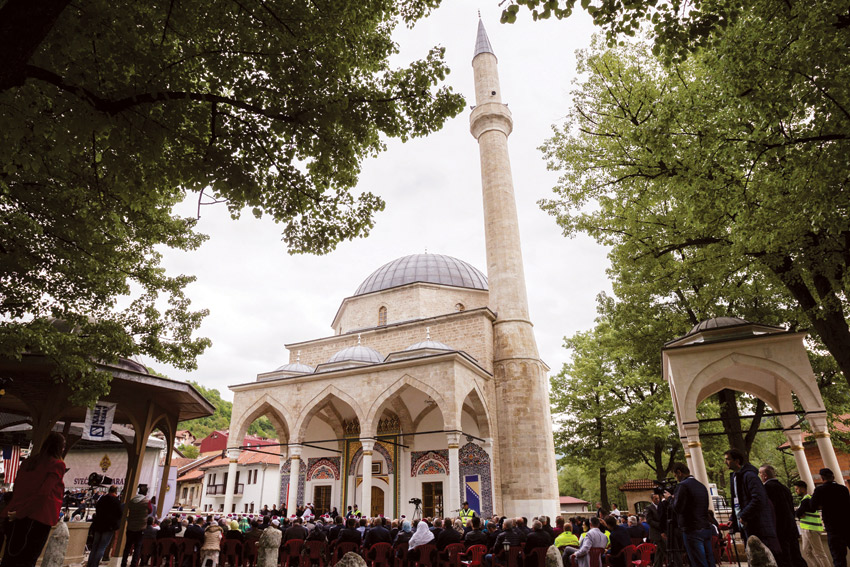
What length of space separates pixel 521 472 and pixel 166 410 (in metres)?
10.3

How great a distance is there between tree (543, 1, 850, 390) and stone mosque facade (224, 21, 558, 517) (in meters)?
6.77

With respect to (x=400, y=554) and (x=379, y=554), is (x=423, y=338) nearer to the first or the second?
(x=400, y=554)

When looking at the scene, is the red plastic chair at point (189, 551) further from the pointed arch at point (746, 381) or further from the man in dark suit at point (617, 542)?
the pointed arch at point (746, 381)

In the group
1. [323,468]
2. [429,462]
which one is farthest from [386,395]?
[323,468]

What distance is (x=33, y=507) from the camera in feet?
11.5

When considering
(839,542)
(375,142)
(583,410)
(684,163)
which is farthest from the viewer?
(583,410)

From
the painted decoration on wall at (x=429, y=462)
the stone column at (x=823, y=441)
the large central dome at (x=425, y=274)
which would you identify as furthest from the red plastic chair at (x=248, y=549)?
the large central dome at (x=425, y=274)

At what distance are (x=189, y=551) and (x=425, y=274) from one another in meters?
15.4

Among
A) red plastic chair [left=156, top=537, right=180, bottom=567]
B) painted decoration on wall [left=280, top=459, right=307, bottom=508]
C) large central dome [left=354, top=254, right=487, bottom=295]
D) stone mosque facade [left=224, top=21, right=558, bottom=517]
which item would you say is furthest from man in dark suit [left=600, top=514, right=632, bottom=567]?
large central dome [left=354, top=254, right=487, bottom=295]

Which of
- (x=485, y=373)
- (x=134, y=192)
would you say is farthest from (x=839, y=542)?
(x=485, y=373)

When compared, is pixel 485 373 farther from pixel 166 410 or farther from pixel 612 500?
pixel 612 500

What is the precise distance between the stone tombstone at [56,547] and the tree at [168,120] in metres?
2.23

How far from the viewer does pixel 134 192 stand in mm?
5023

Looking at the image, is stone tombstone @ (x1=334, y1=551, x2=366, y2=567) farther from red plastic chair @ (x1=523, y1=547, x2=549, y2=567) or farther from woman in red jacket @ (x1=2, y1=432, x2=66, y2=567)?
red plastic chair @ (x1=523, y1=547, x2=549, y2=567)
